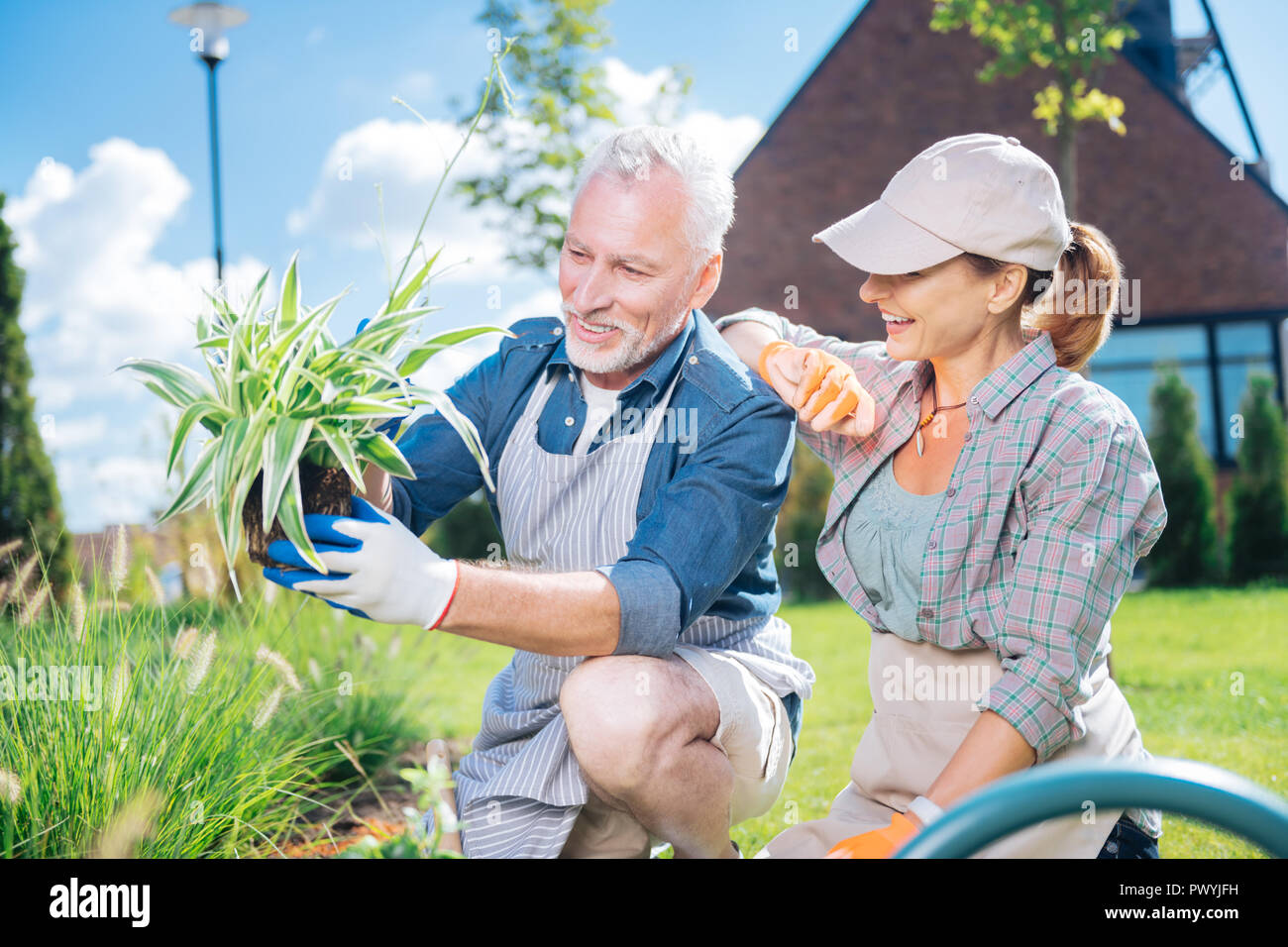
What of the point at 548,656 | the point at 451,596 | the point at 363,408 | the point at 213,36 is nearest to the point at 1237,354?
the point at 213,36

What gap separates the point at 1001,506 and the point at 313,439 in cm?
146

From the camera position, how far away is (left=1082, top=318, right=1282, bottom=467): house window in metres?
14.6

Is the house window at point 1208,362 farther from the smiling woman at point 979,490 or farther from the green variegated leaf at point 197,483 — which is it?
the green variegated leaf at point 197,483

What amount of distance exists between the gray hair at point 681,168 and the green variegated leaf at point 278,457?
1.16 meters

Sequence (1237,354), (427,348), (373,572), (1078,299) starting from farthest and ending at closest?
(1237,354), (1078,299), (427,348), (373,572)

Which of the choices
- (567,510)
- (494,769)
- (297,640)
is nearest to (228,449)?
(567,510)

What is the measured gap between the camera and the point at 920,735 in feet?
8.42

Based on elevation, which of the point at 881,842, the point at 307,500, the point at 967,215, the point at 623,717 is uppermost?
the point at 967,215

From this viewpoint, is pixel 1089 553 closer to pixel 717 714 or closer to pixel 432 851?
pixel 717 714

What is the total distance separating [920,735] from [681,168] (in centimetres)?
149

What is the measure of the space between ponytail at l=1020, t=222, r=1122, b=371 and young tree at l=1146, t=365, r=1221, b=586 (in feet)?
30.0

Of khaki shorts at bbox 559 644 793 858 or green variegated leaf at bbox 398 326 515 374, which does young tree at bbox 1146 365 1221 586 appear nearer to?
khaki shorts at bbox 559 644 793 858

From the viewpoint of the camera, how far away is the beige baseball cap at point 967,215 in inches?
96.7

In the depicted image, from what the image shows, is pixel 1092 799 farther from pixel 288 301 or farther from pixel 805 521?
pixel 805 521
